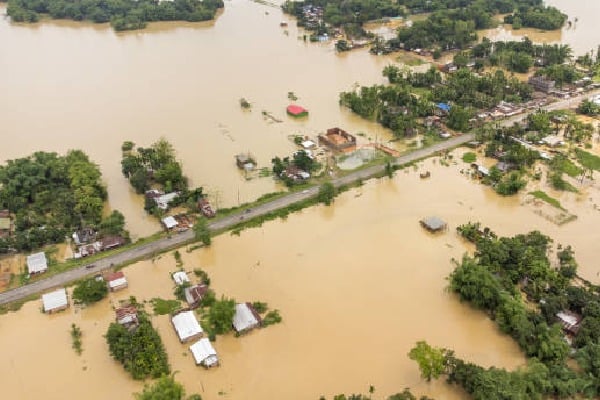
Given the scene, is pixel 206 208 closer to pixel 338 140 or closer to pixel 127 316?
pixel 127 316

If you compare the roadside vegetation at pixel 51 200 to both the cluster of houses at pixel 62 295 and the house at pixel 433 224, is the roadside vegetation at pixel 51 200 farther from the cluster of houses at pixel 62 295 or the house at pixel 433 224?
the house at pixel 433 224

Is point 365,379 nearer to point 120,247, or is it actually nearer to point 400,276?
point 400,276

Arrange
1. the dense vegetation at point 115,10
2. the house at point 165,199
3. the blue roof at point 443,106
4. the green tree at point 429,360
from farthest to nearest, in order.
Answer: the dense vegetation at point 115,10 → the blue roof at point 443,106 → the house at point 165,199 → the green tree at point 429,360

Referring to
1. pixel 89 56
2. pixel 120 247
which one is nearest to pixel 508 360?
pixel 120 247

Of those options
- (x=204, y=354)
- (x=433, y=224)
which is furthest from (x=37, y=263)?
(x=433, y=224)

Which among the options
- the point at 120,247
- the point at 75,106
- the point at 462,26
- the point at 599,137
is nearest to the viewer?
the point at 120,247

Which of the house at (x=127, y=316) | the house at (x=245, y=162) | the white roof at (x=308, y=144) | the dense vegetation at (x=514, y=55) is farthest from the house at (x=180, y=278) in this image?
the dense vegetation at (x=514, y=55)
